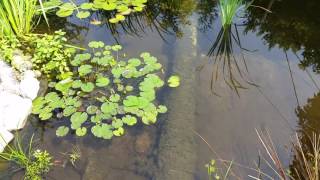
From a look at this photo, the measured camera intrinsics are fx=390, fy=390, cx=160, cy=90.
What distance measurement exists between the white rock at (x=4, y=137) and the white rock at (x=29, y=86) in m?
0.45

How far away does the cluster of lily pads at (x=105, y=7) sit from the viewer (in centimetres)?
463

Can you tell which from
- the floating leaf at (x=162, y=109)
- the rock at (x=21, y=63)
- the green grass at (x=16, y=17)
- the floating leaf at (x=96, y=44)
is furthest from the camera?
the floating leaf at (x=96, y=44)

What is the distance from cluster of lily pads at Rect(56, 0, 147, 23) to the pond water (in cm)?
10

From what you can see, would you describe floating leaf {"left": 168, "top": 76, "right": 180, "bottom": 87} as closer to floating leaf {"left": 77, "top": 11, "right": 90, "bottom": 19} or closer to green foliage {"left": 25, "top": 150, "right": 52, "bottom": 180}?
green foliage {"left": 25, "top": 150, "right": 52, "bottom": 180}

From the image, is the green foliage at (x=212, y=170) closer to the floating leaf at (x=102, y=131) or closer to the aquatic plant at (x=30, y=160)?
the floating leaf at (x=102, y=131)

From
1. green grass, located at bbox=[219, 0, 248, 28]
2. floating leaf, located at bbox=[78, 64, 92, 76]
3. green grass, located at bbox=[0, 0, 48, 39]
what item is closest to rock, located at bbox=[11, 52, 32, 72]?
green grass, located at bbox=[0, 0, 48, 39]

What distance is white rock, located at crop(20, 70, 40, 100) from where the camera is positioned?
3.63 meters

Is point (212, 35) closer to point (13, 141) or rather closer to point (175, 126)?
point (175, 126)

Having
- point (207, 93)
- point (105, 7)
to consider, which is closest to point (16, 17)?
point (105, 7)

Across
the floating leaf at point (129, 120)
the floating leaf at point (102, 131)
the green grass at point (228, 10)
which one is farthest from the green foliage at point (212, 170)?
the green grass at point (228, 10)

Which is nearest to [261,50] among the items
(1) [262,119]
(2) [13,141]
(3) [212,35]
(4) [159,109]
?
(3) [212,35]

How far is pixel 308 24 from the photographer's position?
4.49 meters

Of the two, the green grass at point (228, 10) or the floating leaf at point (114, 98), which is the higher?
the green grass at point (228, 10)

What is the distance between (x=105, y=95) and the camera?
3.73m
